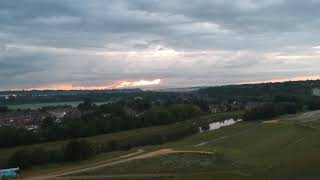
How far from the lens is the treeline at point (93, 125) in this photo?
88.2 m

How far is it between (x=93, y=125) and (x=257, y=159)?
55.7m

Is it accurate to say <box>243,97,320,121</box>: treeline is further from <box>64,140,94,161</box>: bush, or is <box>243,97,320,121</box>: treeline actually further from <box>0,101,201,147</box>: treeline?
<box>64,140,94,161</box>: bush

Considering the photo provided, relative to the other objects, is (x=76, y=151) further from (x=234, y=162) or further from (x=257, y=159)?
(x=257, y=159)

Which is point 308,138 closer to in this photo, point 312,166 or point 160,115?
point 312,166

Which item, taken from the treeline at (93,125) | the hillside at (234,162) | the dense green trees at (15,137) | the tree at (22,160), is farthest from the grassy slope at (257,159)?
the dense green trees at (15,137)

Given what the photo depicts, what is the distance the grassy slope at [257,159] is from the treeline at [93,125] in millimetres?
25967

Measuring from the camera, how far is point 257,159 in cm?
4997

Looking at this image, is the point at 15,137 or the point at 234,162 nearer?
the point at 234,162

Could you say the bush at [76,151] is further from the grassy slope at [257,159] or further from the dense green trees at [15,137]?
the dense green trees at [15,137]

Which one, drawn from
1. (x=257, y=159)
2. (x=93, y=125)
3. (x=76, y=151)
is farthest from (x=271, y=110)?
(x=257, y=159)

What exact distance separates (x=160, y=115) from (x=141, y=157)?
70.7 m

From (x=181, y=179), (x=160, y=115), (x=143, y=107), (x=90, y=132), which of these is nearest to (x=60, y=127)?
(x=90, y=132)

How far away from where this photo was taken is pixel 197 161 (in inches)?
1884

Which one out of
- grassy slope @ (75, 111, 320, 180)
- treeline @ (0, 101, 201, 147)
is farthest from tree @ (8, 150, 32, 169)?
treeline @ (0, 101, 201, 147)
